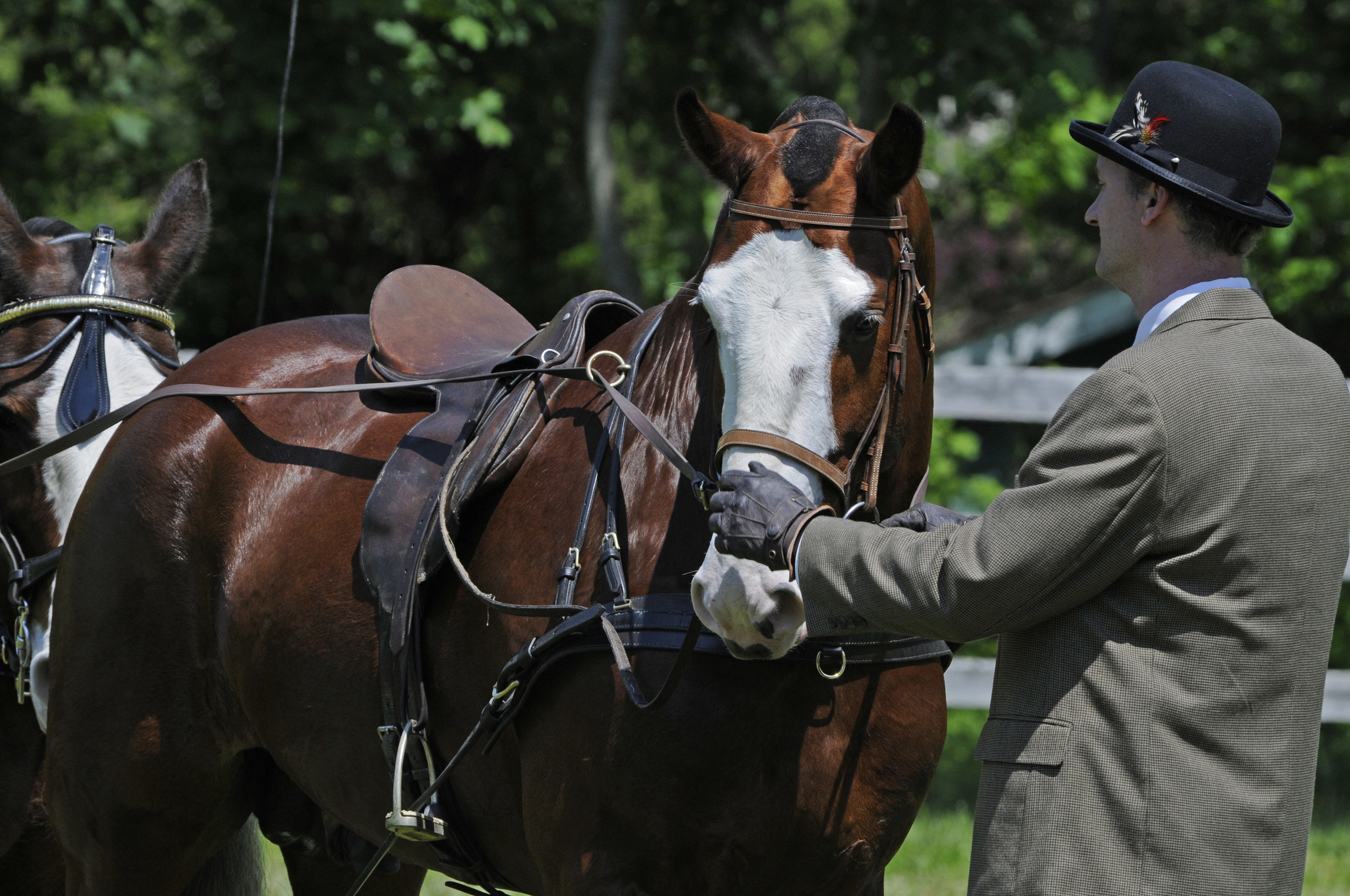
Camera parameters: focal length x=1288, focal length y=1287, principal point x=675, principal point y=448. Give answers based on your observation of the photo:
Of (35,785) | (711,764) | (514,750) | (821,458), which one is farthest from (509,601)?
(35,785)

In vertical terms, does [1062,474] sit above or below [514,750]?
above

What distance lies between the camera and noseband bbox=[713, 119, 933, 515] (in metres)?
1.95

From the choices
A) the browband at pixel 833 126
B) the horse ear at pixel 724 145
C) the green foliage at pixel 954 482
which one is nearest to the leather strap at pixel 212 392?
the horse ear at pixel 724 145

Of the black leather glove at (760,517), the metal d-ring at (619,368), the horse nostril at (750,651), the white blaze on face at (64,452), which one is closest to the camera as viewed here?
the black leather glove at (760,517)

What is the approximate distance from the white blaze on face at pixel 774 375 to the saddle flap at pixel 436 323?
984mm

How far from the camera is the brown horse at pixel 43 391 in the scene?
326 centimetres

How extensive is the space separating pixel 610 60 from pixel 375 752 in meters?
6.15

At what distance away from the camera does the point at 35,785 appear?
3438 mm

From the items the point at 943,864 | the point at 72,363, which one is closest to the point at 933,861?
the point at 943,864

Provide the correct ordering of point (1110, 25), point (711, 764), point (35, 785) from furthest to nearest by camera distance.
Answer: point (1110, 25) → point (35, 785) → point (711, 764)

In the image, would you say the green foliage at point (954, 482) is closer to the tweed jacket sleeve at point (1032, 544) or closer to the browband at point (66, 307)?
the browband at point (66, 307)

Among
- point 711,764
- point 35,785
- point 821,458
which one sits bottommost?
point 35,785

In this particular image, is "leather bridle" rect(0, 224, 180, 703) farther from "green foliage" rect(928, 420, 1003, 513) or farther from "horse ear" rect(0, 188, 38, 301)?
"green foliage" rect(928, 420, 1003, 513)

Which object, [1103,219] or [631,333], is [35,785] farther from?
[1103,219]
